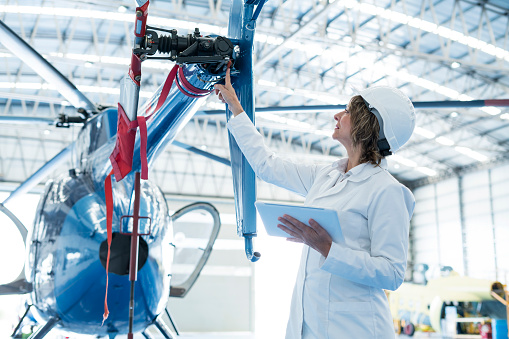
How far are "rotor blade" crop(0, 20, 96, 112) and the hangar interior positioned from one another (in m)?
9.93

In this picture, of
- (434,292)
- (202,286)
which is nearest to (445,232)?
(434,292)

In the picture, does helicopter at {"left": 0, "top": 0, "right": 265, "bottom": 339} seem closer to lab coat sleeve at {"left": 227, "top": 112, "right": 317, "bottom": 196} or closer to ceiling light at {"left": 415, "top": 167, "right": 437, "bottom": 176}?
lab coat sleeve at {"left": 227, "top": 112, "right": 317, "bottom": 196}

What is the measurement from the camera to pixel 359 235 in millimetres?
2178

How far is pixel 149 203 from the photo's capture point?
455 cm

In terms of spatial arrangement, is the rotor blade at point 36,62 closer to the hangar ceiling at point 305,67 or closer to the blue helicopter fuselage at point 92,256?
the blue helicopter fuselage at point 92,256

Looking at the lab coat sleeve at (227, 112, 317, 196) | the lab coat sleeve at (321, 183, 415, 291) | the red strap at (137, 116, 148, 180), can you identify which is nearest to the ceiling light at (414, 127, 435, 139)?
the lab coat sleeve at (227, 112, 317, 196)

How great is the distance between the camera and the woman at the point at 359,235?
6.70ft

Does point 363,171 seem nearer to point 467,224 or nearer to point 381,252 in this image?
point 381,252

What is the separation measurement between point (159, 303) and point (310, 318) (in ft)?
8.24

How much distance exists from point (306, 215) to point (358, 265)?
0.93ft

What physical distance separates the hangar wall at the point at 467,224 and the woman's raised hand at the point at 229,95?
79.2 feet

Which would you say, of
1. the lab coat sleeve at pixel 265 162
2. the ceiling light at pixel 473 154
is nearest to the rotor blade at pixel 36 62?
the lab coat sleeve at pixel 265 162

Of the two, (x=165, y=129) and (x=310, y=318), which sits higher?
(x=165, y=129)

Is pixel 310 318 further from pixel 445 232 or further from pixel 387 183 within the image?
pixel 445 232
